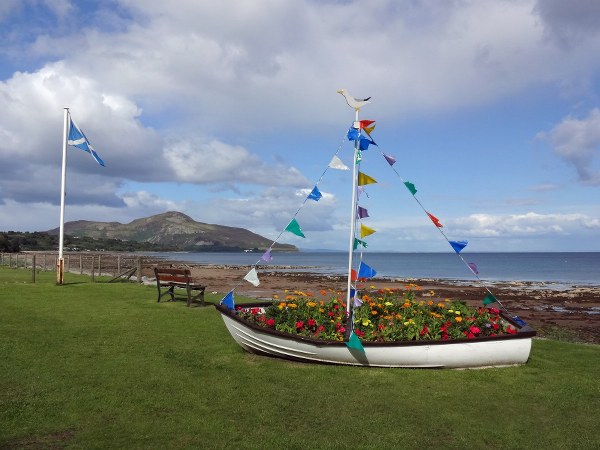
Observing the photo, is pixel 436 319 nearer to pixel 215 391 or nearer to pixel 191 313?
pixel 215 391

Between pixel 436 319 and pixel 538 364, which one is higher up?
pixel 436 319

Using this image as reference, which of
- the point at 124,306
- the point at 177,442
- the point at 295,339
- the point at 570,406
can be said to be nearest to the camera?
the point at 177,442

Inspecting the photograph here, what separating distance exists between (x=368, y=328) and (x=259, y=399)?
2.98m

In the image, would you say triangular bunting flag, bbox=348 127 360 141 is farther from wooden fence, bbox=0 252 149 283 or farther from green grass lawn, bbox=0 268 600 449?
wooden fence, bbox=0 252 149 283

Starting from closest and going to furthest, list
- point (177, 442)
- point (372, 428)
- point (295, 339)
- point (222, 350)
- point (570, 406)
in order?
point (177, 442) → point (372, 428) → point (570, 406) → point (295, 339) → point (222, 350)

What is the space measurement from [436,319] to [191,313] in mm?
8199

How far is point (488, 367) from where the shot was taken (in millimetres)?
9000

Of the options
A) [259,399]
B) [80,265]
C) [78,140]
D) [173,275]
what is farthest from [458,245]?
[80,265]

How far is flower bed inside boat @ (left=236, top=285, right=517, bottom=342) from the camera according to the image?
30.4 ft

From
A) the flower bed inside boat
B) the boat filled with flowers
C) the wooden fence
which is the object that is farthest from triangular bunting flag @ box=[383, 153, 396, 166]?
the wooden fence

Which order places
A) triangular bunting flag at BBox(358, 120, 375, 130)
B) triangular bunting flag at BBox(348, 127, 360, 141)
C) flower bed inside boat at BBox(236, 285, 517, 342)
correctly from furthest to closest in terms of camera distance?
1. triangular bunting flag at BBox(358, 120, 375, 130)
2. triangular bunting flag at BBox(348, 127, 360, 141)
3. flower bed inside boat at BBox(236, 285, 517, 342)

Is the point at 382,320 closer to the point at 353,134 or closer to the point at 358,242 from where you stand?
the point at 358,242

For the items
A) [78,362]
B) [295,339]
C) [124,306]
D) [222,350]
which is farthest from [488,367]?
[124,306]

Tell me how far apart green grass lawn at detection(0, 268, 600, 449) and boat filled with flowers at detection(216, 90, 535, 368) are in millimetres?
261
